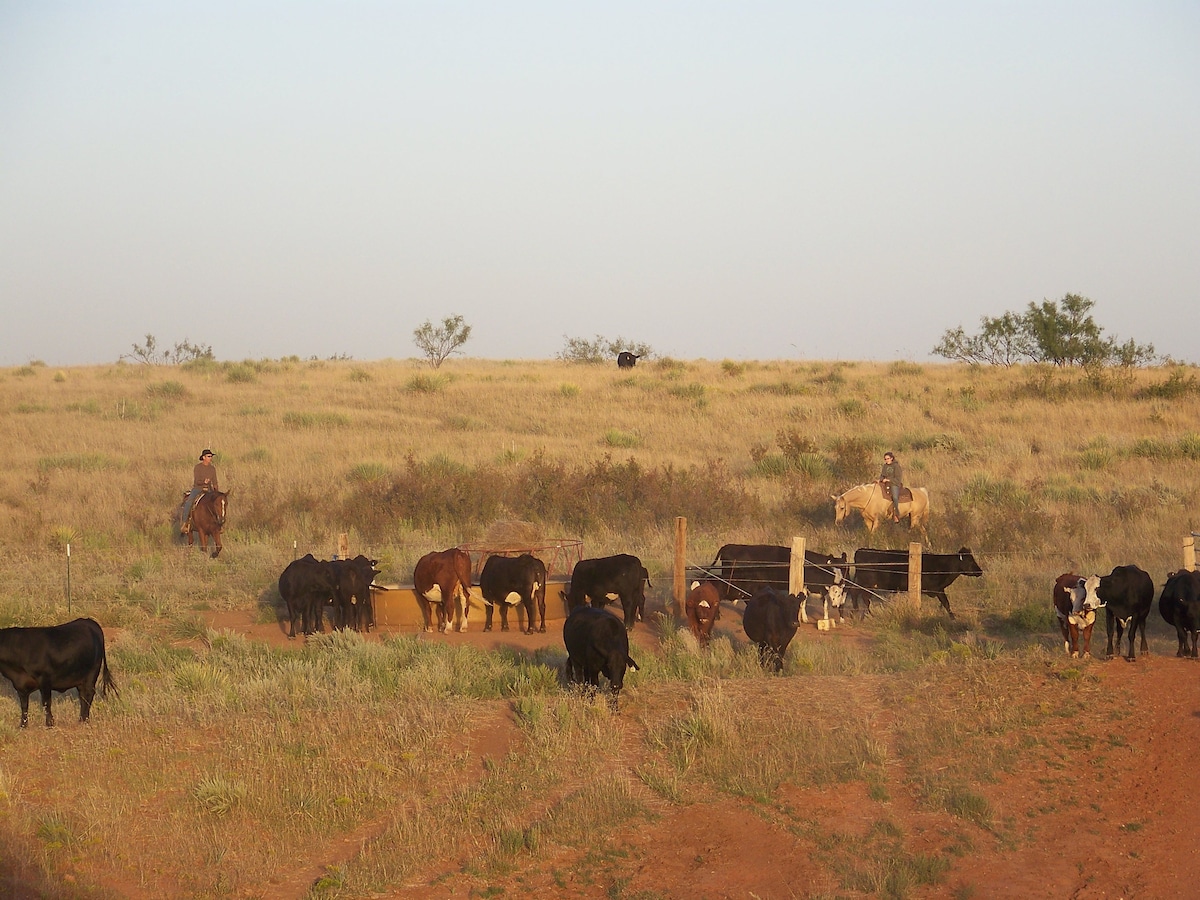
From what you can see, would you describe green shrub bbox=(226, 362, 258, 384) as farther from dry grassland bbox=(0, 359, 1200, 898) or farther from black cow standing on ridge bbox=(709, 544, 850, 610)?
black cow standing on ridge bbox=(709, 544, 850, 610)

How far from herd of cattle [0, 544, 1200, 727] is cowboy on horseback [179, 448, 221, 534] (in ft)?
14.5

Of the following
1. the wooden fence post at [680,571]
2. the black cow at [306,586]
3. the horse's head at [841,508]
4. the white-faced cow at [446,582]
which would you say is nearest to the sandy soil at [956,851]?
the white-faced cow at [446,582]

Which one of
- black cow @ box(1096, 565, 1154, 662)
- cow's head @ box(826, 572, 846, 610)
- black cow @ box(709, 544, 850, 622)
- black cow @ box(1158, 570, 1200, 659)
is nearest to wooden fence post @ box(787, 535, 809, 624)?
cow's head @ box(826, 572, 846, 610)

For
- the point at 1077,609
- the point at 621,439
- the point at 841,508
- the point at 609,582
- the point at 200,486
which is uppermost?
the point at 621,439

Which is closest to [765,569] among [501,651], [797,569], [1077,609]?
[797,569]

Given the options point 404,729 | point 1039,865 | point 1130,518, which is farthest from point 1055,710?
point 1130,518

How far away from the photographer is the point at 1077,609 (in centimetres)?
1123

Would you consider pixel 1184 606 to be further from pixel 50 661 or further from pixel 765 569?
pixel 50 661

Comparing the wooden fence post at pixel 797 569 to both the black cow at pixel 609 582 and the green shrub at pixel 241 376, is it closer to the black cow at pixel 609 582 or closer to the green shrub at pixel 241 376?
the black cow at pixel 609 582

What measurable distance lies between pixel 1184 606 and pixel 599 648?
574cm

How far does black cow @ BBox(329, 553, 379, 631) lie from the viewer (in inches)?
558

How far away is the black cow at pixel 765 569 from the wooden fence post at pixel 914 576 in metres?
0.83

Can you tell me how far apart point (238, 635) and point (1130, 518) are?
14.7 metres

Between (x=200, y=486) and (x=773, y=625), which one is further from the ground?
(x=200, y=486)
